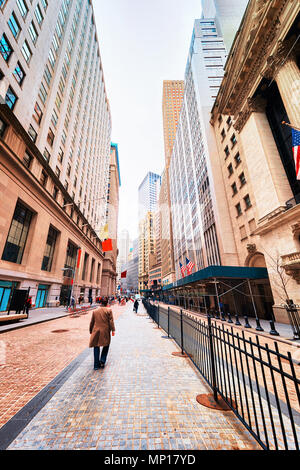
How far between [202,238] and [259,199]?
16.5m

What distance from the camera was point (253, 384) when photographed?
4.45 m

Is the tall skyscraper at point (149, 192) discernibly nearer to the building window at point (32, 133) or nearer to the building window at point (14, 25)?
the building window at point (32, 133)

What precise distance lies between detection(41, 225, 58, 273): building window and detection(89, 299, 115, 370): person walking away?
22048 millimetres

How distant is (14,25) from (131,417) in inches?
1128

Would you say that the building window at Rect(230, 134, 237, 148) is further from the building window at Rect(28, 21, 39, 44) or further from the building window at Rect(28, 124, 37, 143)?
the building window at Rect(28, 21, 39, 44)

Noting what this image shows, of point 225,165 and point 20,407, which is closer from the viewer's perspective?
point 20,407

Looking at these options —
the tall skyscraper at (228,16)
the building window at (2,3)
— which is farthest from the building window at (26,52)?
the tall skyscraper at (228,16)

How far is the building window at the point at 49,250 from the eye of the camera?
2408 cm

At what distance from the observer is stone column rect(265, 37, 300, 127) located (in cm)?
1446

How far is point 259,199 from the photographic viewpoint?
1833cm

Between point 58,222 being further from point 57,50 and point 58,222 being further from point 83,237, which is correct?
point 57,50

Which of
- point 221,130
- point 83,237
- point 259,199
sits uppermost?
point 221,130

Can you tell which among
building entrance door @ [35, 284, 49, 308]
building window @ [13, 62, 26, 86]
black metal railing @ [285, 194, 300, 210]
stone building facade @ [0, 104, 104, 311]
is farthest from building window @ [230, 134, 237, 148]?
building entrance door @ [35, 284, 49, 308]
